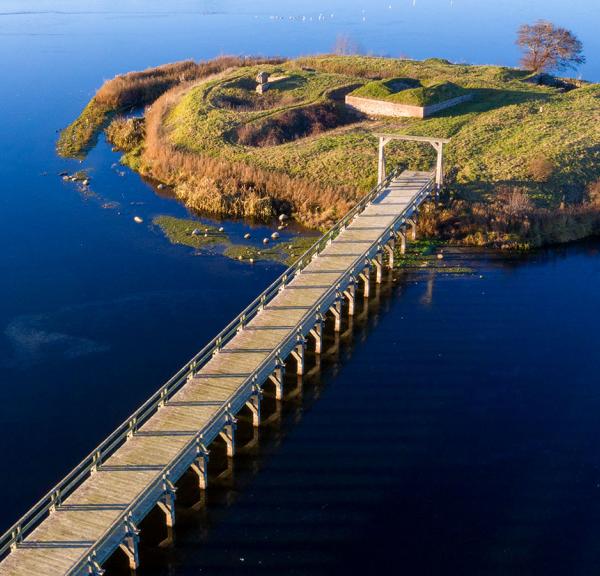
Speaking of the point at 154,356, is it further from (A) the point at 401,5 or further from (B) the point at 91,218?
(A) the point at 401,5

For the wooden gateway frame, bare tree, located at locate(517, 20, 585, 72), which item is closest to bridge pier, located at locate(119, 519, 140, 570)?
the wooden gateway frame

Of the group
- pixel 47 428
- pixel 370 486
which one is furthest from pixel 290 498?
pixel 47 428

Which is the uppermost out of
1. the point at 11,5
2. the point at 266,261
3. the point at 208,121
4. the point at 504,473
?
the point at 11,5

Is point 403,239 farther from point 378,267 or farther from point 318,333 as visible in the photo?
point 318,333

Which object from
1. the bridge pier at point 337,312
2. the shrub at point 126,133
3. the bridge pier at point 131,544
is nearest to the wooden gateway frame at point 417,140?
the bridge pier at point 337,312

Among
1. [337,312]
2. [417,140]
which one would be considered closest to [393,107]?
[417,140]

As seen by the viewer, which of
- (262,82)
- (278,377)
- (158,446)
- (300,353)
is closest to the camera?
(158,446)
